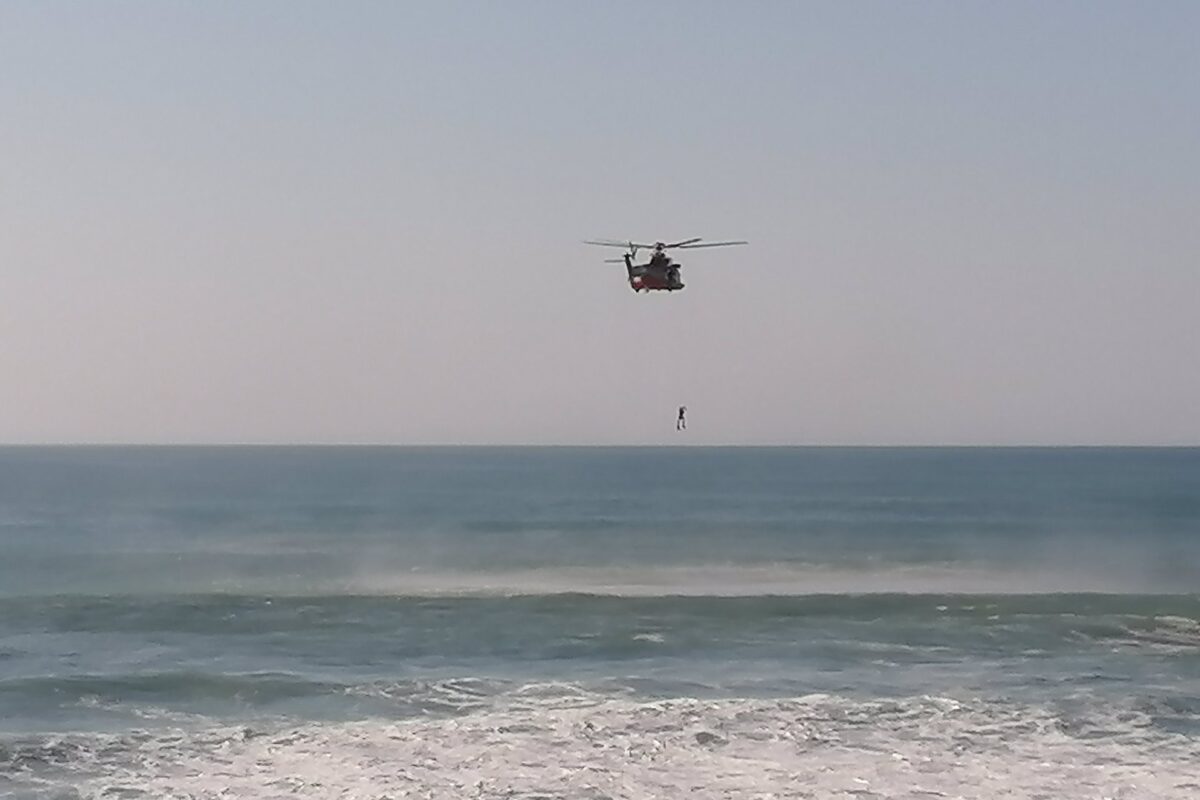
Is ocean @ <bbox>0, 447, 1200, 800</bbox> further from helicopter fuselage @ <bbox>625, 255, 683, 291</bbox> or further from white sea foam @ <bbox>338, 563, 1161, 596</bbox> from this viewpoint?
helicopter fuselage @ <bbox>625, 255, 683, 291</bbox>

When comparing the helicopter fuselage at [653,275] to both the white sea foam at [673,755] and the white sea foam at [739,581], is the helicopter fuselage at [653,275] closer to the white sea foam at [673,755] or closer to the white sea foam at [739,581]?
A: the white sea foam at [673,755]

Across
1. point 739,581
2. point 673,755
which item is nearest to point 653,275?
point 673,755

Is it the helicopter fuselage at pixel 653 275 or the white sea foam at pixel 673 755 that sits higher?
the helicopter fuselage at pixel 653 275

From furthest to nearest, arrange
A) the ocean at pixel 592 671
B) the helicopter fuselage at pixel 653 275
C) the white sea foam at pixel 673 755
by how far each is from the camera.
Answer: the helicopter fuselage at pixel 653 275 < the ocean at pixel 592 671 < the white sea foam at pixel 673 755

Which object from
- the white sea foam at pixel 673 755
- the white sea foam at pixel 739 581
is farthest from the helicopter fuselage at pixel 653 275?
the white sea foam at pixel 739 581

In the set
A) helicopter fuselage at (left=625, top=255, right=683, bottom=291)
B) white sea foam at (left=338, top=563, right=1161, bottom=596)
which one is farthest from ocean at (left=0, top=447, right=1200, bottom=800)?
helicopter fuselage at (left=625, top=255, right=683, bottom=291)
